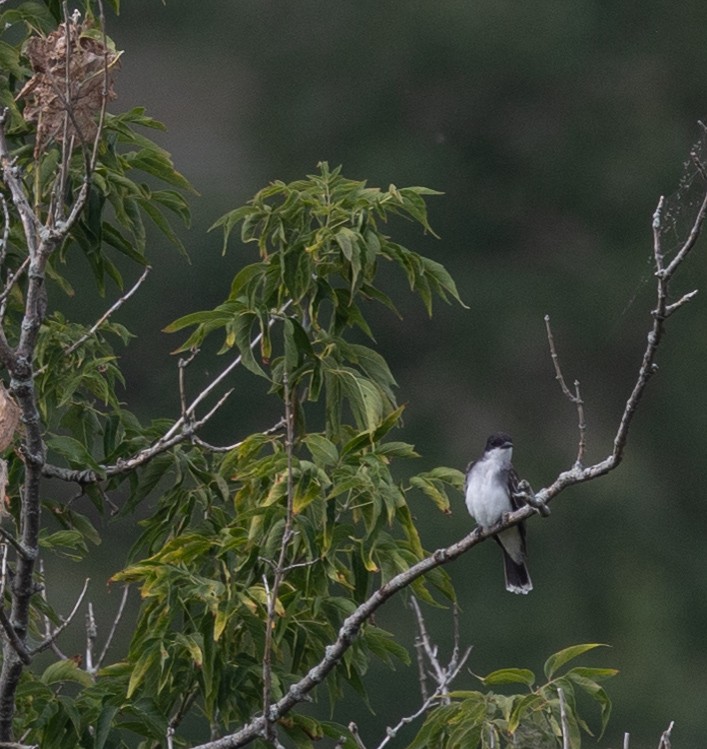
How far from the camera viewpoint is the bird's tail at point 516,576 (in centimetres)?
544

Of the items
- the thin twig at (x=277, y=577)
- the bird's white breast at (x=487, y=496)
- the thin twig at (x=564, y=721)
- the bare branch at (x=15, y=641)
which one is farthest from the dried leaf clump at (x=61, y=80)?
the bird's white breast at (x=487, y=496)

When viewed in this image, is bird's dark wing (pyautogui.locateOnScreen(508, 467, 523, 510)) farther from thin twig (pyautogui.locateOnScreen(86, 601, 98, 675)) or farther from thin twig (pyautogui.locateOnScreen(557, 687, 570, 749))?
thin twig (pyautogui.locateOnScreen(557, 687, 570, 749))

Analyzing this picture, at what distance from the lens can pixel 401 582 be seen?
11.5ft

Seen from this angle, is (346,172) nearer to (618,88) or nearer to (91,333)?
(618,88)

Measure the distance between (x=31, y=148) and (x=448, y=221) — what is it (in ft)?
45.3

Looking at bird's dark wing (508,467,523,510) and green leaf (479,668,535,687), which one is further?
bird's dark wing (508,467,523,510)

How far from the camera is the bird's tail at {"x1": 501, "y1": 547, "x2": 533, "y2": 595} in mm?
5441

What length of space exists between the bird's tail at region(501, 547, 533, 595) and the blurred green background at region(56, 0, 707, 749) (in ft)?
21.3

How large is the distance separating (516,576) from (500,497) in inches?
18.1

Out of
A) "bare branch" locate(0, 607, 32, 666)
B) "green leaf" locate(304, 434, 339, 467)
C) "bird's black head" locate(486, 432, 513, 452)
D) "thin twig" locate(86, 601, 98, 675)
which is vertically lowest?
"bare branch" locate(0, 607, 32, 666)

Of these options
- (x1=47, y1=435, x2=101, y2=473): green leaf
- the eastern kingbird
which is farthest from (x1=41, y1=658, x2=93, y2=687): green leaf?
the eastern kingbird

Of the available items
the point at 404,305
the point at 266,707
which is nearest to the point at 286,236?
the point at 266,707

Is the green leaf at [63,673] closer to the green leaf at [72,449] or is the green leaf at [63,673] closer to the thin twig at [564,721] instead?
the green leaf at [72,449]

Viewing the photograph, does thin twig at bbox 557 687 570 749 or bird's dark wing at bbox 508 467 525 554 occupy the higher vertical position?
bird's dark wing at bbox 508 467 525 554
